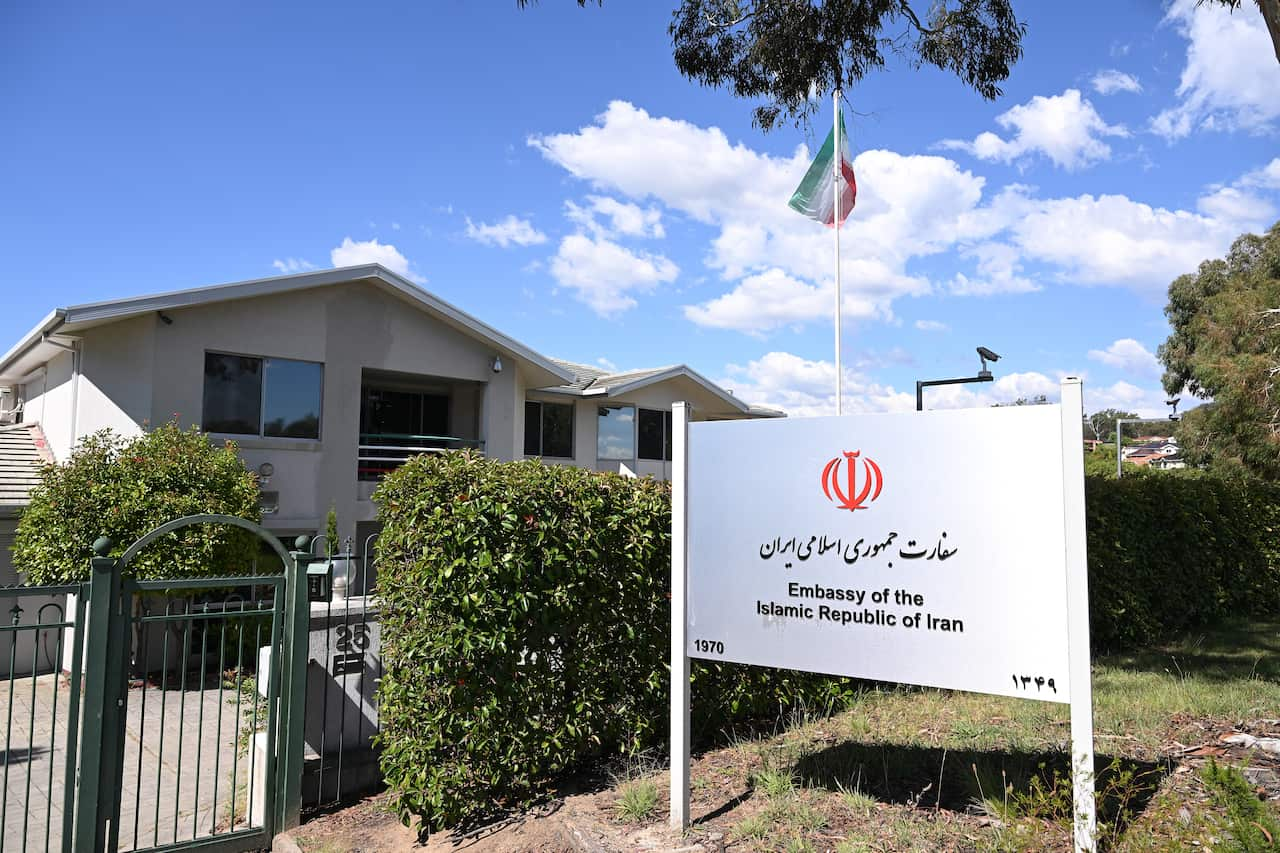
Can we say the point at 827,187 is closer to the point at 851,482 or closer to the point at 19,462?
the point at 851,482

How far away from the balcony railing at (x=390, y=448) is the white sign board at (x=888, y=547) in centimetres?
1095

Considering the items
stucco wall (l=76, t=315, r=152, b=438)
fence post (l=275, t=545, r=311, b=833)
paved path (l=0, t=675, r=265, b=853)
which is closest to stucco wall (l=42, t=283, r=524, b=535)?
stucco wall (l=76, t=315, r=152, b=438)

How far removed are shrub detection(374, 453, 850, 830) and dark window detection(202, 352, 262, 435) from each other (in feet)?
30.6

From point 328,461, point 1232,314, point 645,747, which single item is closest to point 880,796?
point 645,747

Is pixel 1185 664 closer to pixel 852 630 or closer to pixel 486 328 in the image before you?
pixel 852 630

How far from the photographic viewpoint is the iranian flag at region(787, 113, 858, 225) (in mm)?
15664

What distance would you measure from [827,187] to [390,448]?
981 centimetres

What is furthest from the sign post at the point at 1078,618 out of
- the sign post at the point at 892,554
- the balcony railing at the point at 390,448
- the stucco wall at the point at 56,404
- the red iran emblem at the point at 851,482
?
the stucco wall at the point at 56,404

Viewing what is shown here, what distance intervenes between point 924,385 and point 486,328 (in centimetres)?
944

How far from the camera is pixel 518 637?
5.19 m

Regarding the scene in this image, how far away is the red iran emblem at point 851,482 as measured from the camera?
4.32 m

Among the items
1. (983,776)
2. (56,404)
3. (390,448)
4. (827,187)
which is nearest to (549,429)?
(390,448)

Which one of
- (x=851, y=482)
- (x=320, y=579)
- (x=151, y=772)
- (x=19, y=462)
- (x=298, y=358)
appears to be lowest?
(x=151, y=772)

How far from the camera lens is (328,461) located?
48.1 feet
